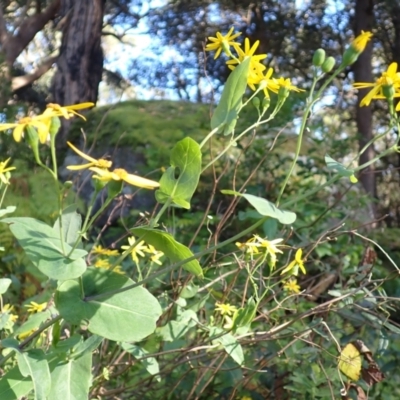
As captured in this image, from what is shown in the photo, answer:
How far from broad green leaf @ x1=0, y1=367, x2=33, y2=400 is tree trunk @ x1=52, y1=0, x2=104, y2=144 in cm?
382

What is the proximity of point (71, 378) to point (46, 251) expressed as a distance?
6.1 inches

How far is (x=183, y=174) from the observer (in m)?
0.64

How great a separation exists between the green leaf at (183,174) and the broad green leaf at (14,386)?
24cm

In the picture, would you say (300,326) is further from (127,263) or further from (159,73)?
(159,73)

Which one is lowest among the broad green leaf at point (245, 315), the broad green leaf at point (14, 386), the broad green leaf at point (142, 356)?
the broad green leaf at point (142, 356)

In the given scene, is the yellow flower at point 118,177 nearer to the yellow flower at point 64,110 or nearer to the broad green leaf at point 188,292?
the yellow flower at point 64,110

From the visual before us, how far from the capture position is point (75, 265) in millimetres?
561

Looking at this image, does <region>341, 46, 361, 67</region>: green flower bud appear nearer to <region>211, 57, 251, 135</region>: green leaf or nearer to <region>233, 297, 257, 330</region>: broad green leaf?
<region>211, 57, 251, 135</region>: green leaf

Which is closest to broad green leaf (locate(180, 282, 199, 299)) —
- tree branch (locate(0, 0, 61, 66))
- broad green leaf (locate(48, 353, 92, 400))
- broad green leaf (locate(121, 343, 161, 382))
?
broad green leaf (locate(121, 343, 161, 382))

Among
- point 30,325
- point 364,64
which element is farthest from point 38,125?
point 364,64

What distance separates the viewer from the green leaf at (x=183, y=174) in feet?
2.07

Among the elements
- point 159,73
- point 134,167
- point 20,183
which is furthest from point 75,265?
point 159,73

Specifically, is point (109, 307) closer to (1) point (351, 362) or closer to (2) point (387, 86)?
(2) point (387, 86)

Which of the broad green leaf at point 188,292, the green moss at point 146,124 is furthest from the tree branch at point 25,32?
the broad green leaf at point 188,292
